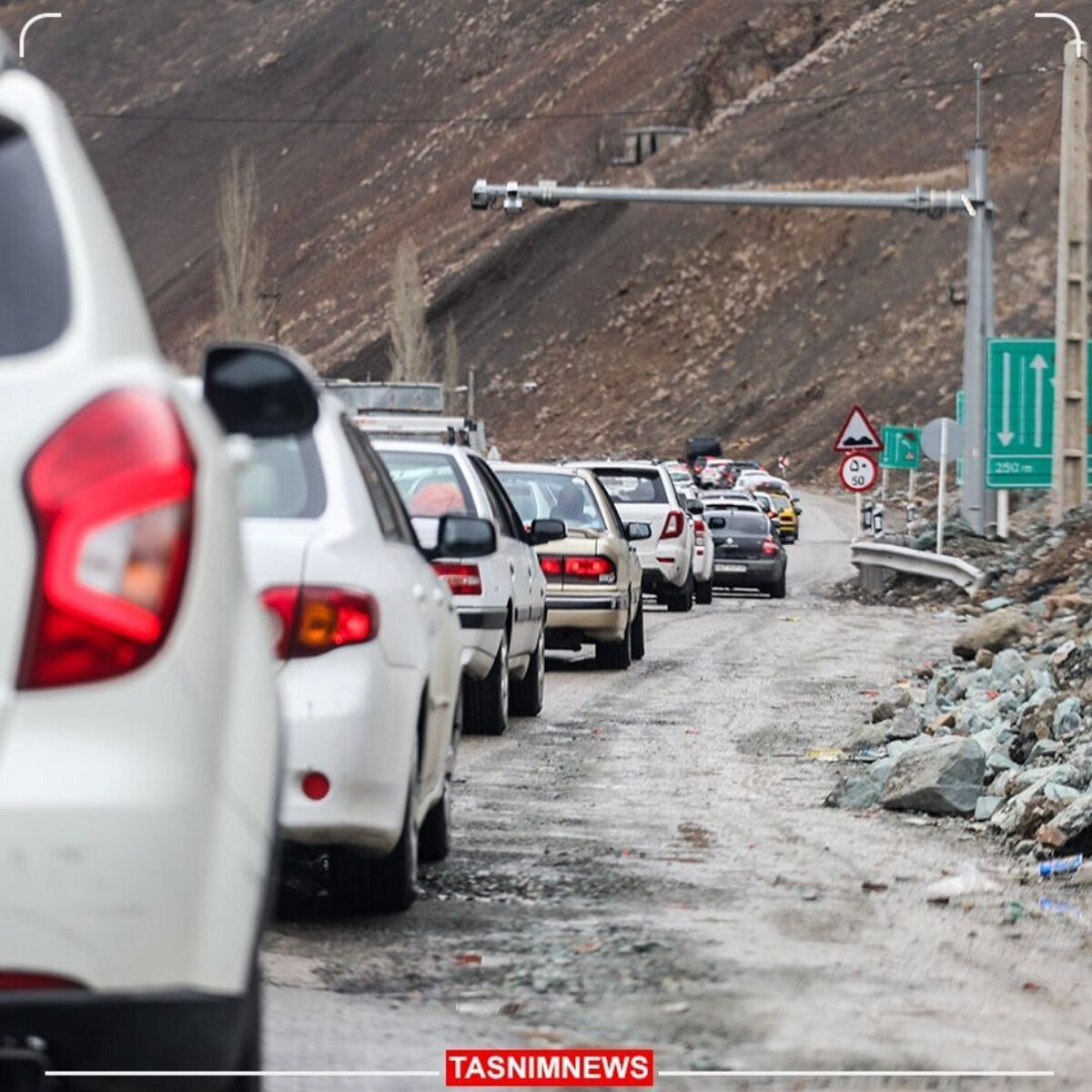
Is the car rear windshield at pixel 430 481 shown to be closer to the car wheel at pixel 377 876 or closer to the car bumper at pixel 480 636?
the car bumper at pixel 480 636

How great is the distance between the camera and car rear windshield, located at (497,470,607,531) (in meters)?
22.0

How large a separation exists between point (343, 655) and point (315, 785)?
1.20ft

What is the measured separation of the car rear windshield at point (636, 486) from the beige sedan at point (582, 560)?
982 centimetres

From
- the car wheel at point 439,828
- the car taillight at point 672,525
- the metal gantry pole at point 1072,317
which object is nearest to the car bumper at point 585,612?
the car taillight at point 672,525

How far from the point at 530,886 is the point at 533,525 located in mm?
8187

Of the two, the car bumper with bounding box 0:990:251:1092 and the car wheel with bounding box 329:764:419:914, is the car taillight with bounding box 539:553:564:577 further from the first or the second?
the car bumper with bounding box 0:990:251:1092

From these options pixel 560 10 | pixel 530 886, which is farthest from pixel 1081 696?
pixel 560 10

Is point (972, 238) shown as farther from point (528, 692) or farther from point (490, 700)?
point (490, 700)

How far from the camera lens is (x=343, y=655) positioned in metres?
7.54

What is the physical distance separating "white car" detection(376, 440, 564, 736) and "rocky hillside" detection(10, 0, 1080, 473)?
81.7 metres

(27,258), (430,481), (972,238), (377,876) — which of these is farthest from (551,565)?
(972,238)

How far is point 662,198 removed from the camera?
40688 millimetres

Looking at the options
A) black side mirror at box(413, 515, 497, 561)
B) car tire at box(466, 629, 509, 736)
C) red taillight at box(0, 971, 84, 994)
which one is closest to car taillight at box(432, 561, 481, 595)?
car tire at box(466, 629, 509, 736)

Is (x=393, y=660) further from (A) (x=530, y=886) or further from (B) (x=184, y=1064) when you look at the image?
(B) (x=184, y=1064)
